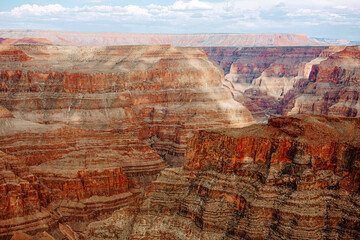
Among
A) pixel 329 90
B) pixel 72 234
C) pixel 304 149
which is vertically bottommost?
pixel 72 234

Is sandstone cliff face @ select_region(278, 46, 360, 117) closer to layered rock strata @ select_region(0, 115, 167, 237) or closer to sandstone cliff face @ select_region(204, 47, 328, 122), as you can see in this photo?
sandstone cliff face @ select_region(204, 47, 328, 122)

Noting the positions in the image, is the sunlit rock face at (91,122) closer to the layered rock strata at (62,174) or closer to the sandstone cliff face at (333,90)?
the layered rock strata at (62,174)

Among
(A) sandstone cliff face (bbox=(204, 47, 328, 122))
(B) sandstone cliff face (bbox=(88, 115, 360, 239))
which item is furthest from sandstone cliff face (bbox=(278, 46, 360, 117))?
(B) sandstone cliff face (bbox=(88, 115, 360, 239))

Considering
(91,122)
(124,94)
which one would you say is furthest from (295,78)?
(91,122)

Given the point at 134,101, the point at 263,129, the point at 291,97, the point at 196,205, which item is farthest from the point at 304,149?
the point at 291,97

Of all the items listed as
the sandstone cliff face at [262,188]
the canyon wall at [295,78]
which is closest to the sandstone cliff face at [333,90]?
the canyon wall at [295,78]

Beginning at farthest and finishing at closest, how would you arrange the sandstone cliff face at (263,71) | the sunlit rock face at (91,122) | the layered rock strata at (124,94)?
the sandstone cliff face at (263,71), the layered rock strata at (124,94), the sunlit rock face at (91,122)

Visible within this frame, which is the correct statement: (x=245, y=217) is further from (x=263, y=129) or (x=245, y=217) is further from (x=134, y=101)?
(x=134, y=101)
